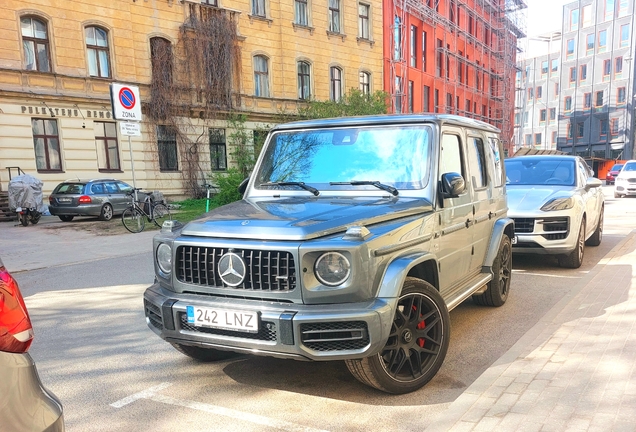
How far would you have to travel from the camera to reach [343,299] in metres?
2.96

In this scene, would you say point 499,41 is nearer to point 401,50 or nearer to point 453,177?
point 401,50

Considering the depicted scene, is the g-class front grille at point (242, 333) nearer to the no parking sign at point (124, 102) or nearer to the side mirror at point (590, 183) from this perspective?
the side mirror at point (590, 183)

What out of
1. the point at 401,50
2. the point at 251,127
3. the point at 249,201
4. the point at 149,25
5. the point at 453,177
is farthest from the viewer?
the point at 401,50

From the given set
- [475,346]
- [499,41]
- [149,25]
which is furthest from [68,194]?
[499,41]

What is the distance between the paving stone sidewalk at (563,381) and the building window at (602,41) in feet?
201

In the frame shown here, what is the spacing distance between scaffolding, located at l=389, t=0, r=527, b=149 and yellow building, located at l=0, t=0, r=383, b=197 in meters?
4.48

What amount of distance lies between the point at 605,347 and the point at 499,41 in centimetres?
4905

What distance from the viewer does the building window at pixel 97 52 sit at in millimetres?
20266

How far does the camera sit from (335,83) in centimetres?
2831

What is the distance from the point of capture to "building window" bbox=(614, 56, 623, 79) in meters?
53.8

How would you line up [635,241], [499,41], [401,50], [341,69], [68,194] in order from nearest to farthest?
[635,241] < [68,194] < [341,69] < [401,50] < [499,41]

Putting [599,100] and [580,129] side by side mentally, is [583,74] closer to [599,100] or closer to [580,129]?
[599,100]

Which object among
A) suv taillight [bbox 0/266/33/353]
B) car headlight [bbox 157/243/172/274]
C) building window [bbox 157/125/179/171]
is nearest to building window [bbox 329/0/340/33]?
building window [bbox 157/125/179/171]

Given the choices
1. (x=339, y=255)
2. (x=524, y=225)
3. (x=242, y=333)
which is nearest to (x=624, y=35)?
(x=524, y=225)
